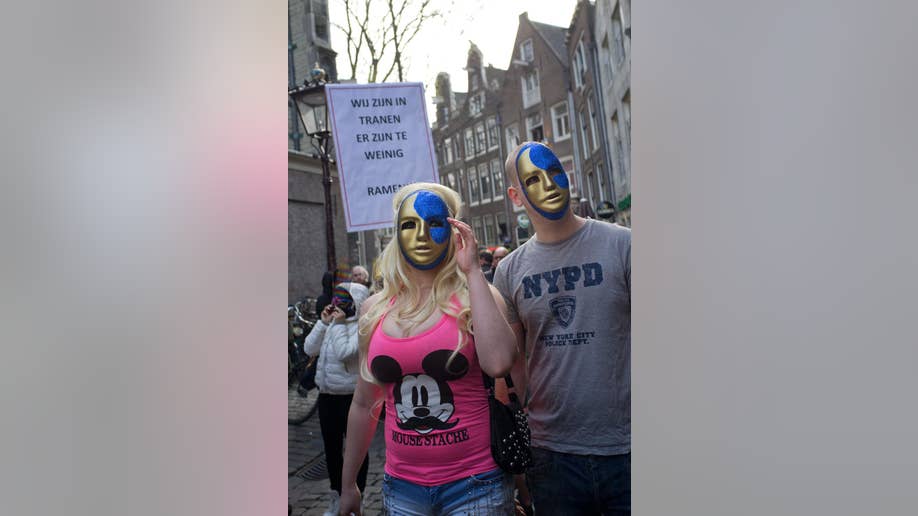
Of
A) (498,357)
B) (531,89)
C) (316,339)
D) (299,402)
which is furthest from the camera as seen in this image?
(531,89)

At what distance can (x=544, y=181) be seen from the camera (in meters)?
2.00

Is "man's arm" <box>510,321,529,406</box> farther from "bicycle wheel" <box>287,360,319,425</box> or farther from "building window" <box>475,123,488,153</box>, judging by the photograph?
"building window" <box>475,123,488,153</box>

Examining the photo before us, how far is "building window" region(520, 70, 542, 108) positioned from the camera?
97.1ft

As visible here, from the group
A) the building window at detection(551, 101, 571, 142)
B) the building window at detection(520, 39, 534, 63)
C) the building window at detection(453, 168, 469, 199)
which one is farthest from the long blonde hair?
the building window at detection(453, 168, 469, 199)

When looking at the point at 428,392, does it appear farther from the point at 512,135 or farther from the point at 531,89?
the point at 512,135

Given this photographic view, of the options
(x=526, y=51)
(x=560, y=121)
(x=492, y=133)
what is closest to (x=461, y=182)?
(x=492, y=133)

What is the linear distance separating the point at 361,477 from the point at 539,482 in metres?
2.18

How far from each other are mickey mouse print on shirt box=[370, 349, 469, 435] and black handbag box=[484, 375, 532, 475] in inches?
4.9

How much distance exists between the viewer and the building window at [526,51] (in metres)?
29.7

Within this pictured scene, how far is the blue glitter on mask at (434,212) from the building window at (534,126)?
89.4 ft

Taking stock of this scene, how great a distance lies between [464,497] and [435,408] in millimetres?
267
